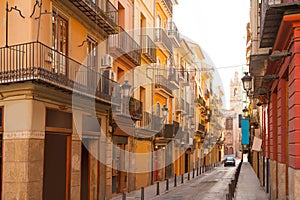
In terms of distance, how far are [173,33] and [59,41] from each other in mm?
21011

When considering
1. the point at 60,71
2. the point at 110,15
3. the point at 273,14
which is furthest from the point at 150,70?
the point at 273,14

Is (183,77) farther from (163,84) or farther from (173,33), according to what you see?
(163,84)

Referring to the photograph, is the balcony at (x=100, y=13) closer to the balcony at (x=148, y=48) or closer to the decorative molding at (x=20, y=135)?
the decorative molding at (x=20, y=135)

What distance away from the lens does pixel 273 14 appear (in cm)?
927

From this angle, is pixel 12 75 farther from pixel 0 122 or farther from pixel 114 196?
pixel 114 196

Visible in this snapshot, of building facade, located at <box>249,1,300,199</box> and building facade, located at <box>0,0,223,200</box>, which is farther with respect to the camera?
→ building facade, located at <box>0,0,223,200</box>

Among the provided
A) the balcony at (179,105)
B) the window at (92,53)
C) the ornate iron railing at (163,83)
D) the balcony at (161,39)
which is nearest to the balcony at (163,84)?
the ornate iron railing at (163,83)

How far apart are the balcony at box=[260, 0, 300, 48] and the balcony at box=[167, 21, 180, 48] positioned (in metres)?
22.1

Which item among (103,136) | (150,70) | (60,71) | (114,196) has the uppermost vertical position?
(150,70)

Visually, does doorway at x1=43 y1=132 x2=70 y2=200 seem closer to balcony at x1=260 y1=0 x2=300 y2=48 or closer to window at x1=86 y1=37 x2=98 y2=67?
window at x1=86 y1=37 x2=98 y2=67

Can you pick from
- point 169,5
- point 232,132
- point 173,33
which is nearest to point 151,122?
point 173,33

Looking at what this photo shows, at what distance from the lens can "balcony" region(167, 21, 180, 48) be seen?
112ft

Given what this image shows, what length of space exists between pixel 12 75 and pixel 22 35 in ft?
3.89

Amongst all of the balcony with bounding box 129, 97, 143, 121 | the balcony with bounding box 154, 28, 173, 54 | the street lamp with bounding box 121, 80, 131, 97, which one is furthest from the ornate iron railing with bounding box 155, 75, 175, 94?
the street lamp with bounding box 121, 80, 131, 97
